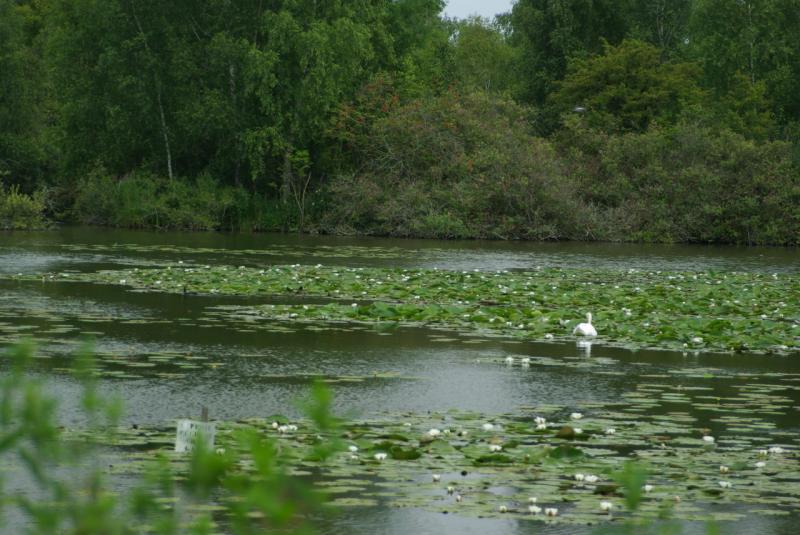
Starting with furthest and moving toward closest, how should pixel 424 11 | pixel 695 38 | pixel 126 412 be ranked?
1. pixel 695 38
2. pixel 424 11
3. pixel 126 412

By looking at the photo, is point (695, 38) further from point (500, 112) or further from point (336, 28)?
point (336, 28)

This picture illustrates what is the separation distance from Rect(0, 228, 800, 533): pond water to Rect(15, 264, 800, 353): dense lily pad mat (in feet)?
2.83

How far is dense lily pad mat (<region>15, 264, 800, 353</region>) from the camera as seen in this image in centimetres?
1616

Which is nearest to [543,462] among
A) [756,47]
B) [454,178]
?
[454,178]

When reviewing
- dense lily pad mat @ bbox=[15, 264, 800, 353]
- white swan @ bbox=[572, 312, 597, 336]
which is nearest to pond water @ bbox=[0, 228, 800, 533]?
white swan @ bbox=[572, 312, 597, 336]

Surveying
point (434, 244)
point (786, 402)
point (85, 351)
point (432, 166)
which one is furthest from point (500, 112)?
point (85, 351)

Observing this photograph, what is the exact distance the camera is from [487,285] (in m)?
21.8

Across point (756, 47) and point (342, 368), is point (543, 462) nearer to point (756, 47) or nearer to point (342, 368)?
point (342, 368)

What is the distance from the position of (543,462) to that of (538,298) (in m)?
11.8

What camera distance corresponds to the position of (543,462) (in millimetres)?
8281

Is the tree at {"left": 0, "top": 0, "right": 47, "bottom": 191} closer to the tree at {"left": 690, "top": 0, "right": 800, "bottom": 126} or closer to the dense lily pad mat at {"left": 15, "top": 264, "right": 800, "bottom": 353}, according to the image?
the dense lily pad mat at {"left": 15, "top": 264, "right": 800, "bottom": 353}

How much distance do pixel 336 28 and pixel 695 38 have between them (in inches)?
998

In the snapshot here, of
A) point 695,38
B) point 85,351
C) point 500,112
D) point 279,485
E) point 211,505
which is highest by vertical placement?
point 695,38

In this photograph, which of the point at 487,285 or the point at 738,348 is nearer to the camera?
the point at 738,348
